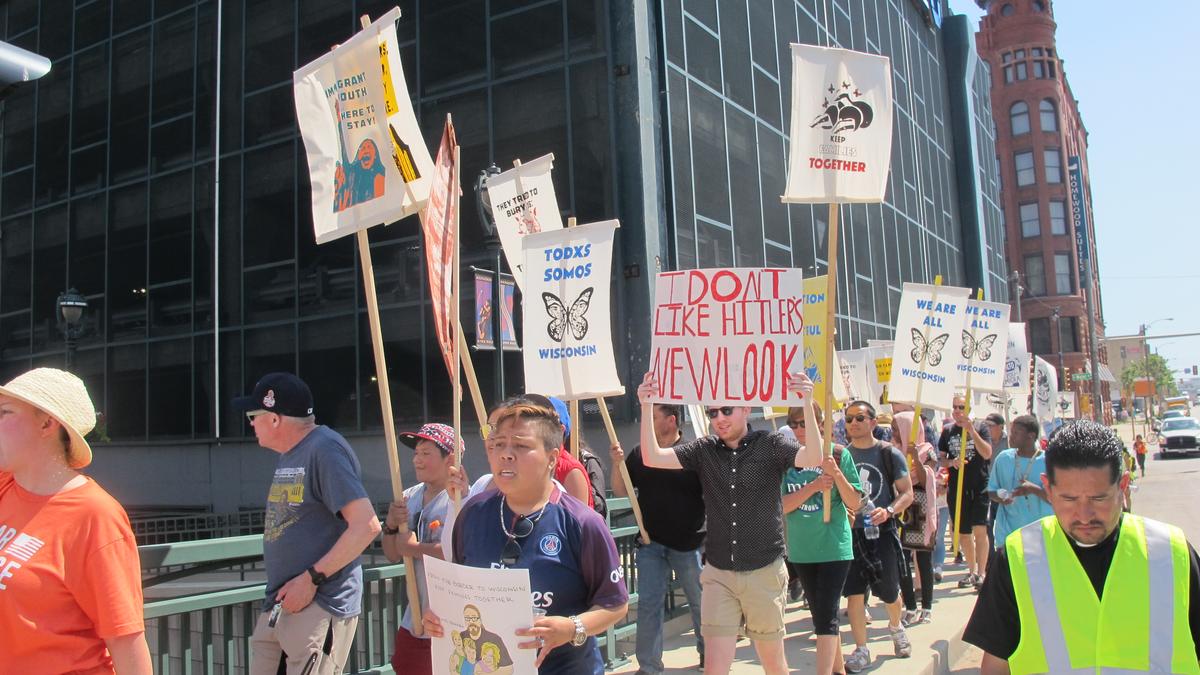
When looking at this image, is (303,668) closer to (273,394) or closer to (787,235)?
(273,394)

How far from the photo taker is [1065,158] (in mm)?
70625

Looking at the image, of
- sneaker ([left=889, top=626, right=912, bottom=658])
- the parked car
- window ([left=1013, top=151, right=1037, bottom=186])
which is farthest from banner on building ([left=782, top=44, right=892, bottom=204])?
window ([left=1013, top=151, right=1037, bottom=186])

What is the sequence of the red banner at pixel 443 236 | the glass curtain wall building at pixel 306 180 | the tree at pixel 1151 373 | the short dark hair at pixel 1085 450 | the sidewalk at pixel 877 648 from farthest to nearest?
1. the tree at pixel 1151 373
2. the glass curtain wall building at pixel 306 180
3. the sidewalk at pixel 877 648
4. the red banner at pixel 443 236
5. the short dark hair at pixel 1085 450

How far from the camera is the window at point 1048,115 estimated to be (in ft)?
231

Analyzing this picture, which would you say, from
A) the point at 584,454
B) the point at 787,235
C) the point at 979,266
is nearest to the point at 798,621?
the point at 584,454

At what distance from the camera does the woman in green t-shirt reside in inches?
234

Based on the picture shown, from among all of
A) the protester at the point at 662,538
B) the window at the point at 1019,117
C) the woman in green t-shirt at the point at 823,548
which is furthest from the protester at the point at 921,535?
the window at the point at 1019,117

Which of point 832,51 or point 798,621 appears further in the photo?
point 798,621

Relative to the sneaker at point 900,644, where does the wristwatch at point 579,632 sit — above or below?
above

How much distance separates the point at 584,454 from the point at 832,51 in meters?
3.16

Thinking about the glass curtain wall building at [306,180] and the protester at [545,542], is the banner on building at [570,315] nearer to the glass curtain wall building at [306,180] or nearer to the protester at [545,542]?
the protester at [545,542]

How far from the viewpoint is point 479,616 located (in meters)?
3.12

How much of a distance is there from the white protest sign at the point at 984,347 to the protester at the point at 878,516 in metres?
4.26

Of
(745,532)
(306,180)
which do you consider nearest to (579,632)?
(745,532)
